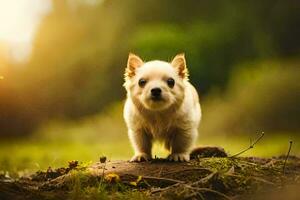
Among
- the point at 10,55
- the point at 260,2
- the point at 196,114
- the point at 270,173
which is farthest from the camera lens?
the point at 260,2

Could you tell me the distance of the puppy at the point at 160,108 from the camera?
6562 mm

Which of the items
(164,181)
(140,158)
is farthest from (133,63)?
(164,181)

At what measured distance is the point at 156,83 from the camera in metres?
6.52

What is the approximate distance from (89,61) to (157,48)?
2.28m

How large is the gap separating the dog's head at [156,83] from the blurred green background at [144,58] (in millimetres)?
5809

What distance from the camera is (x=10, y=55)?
16.5 metres

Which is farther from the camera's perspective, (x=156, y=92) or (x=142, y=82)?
(x=142, y=82)

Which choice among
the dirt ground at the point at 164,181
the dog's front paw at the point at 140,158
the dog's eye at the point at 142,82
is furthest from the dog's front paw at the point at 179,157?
the dog's eye at the point at 142,82

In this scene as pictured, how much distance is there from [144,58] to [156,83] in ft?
37.2

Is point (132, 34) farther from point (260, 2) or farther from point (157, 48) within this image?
point (260, 2)

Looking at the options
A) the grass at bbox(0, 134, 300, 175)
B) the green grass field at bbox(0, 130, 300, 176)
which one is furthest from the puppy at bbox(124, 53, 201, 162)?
the grass at bbox(0, 134, 300, 175)

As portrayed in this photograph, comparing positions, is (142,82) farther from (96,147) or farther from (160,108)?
(96,147)

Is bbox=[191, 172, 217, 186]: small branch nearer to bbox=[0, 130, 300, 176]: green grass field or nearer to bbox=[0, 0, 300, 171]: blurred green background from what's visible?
bbox=[0, 130, 300, 176]: green grass field

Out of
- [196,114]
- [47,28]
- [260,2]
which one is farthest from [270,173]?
[260,2]
